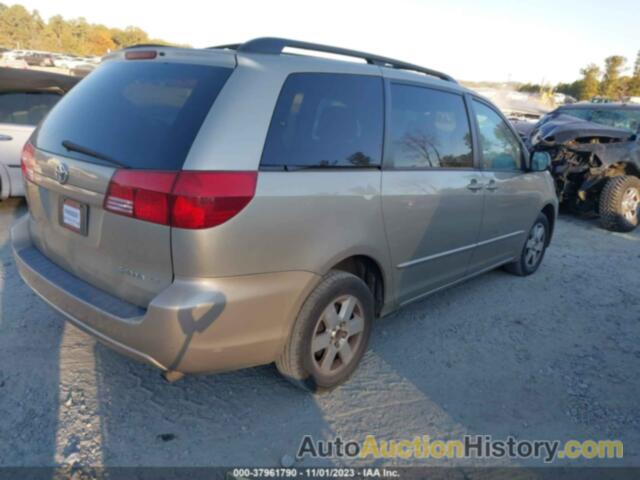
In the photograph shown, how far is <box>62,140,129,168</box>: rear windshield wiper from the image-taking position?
2.13 metres

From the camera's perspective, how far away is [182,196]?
1946mm

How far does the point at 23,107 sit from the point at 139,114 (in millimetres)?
4710

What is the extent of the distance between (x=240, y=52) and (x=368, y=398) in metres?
2.03

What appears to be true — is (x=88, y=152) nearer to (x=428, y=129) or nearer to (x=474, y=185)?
(x=428, y=129)

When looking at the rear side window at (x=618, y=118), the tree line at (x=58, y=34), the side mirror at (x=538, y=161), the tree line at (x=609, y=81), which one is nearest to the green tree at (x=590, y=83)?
the tree line at (x=609, y=81)

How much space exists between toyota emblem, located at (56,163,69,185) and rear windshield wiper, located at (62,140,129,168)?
9 centimetres

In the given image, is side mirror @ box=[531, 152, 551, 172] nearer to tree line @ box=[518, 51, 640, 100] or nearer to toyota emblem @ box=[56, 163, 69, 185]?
toyota emblem @ box=[56, 163, 69, 185]

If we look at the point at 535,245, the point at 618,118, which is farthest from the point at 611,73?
the point at 535,245

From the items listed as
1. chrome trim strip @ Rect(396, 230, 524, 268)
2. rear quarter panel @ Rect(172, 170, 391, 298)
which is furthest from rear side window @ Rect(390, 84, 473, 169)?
chrome trim strip @ Rect(396, 230, 524, 268)

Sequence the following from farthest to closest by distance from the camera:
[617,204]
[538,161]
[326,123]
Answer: [617,204] → [538,161] → [326,123]

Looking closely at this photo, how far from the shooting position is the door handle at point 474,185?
3565 millimetres

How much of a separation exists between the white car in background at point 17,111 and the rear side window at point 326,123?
463 cm

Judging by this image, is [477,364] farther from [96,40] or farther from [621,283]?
[96,40]

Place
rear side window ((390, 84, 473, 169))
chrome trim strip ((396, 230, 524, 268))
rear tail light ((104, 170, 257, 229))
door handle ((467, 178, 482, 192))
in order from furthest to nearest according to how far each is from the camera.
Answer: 1. door handle ((467, 178, 482, 192))
2. chrome trim strip ((396, 230, 524, 268))
3. rear side window ((390, 84, 473, 169))
4. rear tail light ((104, 170, 257, 229))
